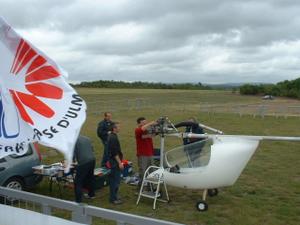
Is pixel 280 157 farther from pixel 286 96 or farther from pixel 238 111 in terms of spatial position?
pixel 286 96

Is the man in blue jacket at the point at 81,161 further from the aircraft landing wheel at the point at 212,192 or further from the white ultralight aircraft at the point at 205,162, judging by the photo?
the aircraft landing wheel at the point at 212,192

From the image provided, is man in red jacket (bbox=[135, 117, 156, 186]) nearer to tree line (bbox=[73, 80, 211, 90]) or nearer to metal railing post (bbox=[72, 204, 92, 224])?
metal railing post (bbox=[72, 204, 92, 224])

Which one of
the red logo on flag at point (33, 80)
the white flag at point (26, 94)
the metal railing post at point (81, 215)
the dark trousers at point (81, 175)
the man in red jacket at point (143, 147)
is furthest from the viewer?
the man in red jacket at point (143, 147)

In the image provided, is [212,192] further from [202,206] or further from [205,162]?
[205,162]

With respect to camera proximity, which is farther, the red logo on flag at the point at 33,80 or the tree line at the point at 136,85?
the tree line at the point at 136,85

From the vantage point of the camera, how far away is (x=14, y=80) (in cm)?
550

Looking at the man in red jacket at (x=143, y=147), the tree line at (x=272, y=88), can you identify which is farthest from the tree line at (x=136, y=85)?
the man in red jacket at (x=143, y=147)

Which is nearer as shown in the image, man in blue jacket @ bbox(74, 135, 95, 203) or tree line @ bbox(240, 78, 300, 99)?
man in blue jacket @ bbox(74, 135, 95, 203)

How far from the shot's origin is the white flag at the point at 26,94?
5.20 m

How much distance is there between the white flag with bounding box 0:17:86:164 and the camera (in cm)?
520

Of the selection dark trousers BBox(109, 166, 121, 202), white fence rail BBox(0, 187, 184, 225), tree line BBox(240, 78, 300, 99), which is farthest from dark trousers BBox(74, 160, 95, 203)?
tree line BBox(240, 78, 300, 99)

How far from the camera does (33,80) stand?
546cm

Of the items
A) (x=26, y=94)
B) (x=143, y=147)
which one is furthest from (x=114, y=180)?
(x=26, y=94)

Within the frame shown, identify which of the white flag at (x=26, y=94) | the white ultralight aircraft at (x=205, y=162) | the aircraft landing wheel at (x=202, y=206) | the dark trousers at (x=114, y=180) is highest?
the white flag at (x=26, y=94)
